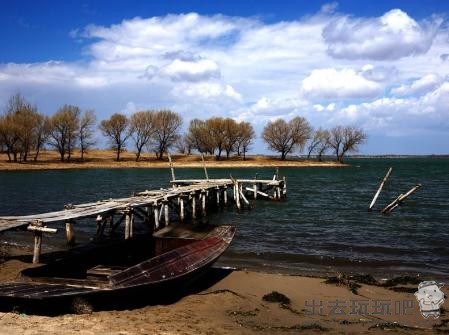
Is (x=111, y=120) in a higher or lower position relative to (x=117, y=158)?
higher

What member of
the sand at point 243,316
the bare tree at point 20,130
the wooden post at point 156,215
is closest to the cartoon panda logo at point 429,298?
the sand at point 243,316

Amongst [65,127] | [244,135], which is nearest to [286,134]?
[244,135]

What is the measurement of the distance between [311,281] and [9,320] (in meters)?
7.95

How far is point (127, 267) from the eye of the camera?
38.5 ft

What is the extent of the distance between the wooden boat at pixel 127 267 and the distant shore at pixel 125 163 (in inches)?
2558

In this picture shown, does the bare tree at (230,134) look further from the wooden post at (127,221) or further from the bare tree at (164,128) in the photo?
the wooden post at (127,221)

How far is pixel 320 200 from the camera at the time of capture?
1395 inches

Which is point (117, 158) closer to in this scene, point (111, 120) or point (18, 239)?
point (111, 120)

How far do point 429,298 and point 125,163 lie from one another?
7613cm

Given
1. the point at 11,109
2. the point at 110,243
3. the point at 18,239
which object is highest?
the point at 11,109

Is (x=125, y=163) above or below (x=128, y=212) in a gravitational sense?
above

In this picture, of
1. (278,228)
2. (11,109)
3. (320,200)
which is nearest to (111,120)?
(11,109)

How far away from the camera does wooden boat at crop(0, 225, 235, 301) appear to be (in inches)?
345

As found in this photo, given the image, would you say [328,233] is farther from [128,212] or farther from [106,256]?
[106,256]
